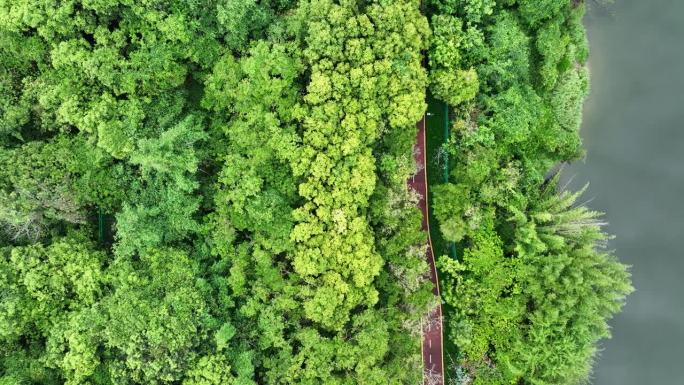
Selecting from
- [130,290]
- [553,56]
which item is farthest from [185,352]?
[553,56]

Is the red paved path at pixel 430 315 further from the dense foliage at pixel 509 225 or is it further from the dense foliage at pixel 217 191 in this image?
the dense foliage at pixel 217 191

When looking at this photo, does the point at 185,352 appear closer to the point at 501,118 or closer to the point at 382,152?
the point at 382,152

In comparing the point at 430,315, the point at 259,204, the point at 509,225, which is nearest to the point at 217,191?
the point at 259,204

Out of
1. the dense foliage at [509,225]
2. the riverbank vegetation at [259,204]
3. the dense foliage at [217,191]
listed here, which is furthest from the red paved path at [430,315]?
the dense foliage at [217,191]

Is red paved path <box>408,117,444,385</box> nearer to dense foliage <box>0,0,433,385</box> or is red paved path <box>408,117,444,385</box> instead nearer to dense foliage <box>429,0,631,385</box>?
dense foliage <box>429,0,631,385</box>

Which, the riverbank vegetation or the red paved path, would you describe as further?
the red paved path

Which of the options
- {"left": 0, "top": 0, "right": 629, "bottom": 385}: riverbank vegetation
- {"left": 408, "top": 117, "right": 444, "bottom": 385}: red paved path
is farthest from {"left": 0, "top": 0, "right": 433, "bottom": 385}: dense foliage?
{"left": 408, "top": 117, "right": 444, "bottom": 385}: red paved path
